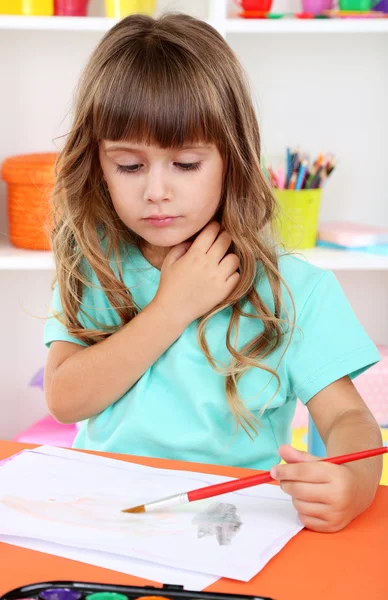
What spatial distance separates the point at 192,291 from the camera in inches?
38.0

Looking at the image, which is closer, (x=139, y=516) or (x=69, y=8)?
(x=139, y=516)

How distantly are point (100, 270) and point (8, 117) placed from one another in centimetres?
105

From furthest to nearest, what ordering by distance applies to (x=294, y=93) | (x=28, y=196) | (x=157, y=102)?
1. (x=294, y=93)
2. (x=28, y=196)
3. (x=157, y=102)

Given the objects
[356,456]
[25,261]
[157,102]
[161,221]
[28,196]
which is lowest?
[25,261]

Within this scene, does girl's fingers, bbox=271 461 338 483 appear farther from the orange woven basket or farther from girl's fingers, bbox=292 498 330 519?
the orange woven basket

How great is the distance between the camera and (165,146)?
0.87 m

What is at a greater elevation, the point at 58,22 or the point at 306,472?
the point at 58,22

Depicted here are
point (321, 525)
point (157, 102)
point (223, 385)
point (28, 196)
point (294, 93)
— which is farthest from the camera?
point (294, 93)

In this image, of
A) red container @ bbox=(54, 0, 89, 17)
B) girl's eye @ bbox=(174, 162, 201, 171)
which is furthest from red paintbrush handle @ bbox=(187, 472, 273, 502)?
red container @ bbox=(54, 0, 89, 17)

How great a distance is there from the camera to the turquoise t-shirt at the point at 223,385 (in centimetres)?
95

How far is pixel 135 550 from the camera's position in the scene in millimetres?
633

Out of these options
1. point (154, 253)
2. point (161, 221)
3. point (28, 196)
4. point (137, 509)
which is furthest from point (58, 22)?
point (137, 509)

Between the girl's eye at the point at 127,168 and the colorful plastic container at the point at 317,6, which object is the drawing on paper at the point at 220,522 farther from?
the colorful plastic container at the point at 317,6

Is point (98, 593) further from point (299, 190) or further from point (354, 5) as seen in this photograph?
point (354, 5)
